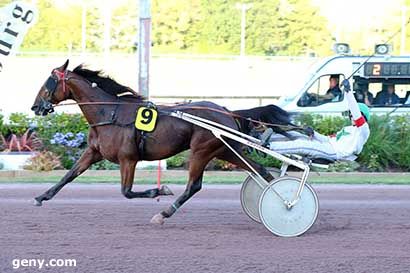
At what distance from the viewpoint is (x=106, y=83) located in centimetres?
948

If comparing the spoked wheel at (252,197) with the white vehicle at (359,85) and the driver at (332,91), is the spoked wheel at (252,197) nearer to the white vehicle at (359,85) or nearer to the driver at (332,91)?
the white vehicle at (359,85)

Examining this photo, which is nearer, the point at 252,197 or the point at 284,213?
the point at 284,213

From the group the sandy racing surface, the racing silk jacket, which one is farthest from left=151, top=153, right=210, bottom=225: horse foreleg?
the racing silk jacket

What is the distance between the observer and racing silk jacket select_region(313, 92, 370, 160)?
8.63 meters

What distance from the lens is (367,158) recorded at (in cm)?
1642

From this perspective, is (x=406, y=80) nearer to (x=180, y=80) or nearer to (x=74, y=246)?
(x=74, y=246)

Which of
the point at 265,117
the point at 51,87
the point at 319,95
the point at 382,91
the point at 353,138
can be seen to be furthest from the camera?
the point at 382,91

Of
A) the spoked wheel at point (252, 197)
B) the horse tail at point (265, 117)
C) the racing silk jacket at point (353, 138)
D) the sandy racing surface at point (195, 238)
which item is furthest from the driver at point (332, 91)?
the racing silk jacket at point (353, 138)

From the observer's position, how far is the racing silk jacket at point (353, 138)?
28.3 feet

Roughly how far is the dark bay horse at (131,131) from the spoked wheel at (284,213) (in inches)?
22.9

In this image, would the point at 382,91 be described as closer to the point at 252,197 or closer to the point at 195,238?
the point at 252,197

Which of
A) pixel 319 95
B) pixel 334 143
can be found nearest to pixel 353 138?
pixel 334 143

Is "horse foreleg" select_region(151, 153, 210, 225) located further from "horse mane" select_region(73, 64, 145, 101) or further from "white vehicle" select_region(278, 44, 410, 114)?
"white vehicle" select_region(278, 44, 410, 114)

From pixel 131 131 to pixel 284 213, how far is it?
73.6 inches
